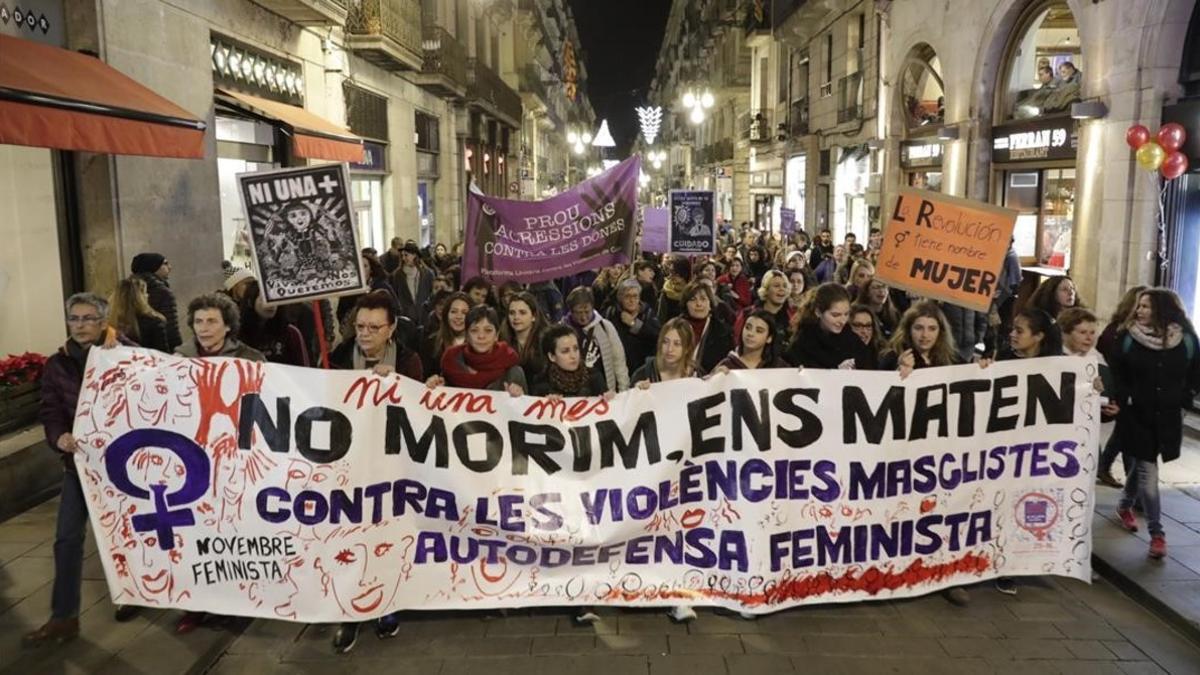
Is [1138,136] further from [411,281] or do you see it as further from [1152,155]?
[411,281]

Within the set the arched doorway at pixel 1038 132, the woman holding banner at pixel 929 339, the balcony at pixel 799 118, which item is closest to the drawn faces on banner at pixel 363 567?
the woman holding banner at pixel 929 339

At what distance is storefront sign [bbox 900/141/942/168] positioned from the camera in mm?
18891

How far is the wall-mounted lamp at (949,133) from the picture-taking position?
678 inches

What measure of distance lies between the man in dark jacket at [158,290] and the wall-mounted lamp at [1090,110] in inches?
425

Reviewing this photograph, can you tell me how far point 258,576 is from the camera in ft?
16.5

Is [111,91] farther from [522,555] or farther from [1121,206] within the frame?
[1121,206]

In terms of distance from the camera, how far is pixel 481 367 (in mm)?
5965

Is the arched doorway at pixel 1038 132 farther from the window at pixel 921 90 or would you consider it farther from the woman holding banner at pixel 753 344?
the woman holding banner at pixel 753 344

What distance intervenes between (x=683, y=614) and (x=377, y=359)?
2489 mm

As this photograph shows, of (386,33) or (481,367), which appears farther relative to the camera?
(386,33)

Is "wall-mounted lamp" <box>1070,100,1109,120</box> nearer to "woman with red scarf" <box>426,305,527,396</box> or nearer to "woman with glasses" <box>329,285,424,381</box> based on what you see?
"woman with red scarf" <box>426,305,527,396</box>

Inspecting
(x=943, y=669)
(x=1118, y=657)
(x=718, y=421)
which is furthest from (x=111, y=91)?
(x=1118, y=657)

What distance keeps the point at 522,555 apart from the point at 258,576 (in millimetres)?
1402

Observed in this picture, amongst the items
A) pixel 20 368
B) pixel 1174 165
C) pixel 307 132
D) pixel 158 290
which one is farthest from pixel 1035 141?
pixel 20 368
